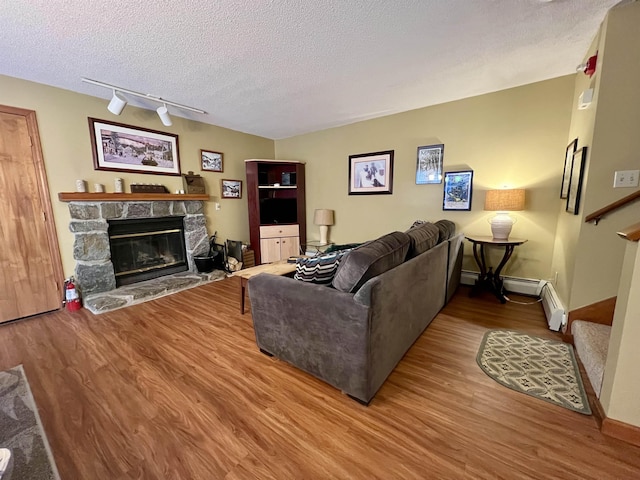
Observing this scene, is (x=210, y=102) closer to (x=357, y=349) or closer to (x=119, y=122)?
(x=119, y=122)

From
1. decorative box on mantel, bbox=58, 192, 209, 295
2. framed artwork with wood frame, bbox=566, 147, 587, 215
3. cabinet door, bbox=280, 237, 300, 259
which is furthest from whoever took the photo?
cabinet door, bbox=280, 237, 300, 259

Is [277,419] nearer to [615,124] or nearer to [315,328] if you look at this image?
[315,328]

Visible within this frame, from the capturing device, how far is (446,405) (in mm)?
1479

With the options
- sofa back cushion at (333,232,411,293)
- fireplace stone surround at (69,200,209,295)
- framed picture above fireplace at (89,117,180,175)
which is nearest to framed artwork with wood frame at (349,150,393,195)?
sofa back cushion at (333,232,411,293)

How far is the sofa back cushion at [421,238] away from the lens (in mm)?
1946

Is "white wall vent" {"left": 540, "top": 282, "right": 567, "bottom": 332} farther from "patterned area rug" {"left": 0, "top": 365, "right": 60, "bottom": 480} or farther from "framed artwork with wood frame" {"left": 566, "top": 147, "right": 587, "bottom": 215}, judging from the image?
"patterned area rug" {"left": 0, "top": 365, "right": 60, "bottom": 480}

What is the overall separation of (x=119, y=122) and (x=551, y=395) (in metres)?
4.88

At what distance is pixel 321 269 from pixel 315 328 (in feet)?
1.20

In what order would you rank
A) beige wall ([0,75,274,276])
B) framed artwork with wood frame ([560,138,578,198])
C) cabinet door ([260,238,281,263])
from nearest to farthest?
framed artwork with wood frame ([560,138,578,198]) < beige wall ([0,75,274,276]) < cabinet door ([260,238,281,263])

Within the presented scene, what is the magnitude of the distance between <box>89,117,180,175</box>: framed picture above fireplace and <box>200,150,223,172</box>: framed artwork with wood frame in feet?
1.24

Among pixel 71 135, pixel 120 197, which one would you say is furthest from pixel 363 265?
pixel 71 135

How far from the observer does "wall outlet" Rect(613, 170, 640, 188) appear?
70.4 inches

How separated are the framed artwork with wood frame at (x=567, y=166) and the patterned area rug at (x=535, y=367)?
4.94ft

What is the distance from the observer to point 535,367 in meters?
1.76
